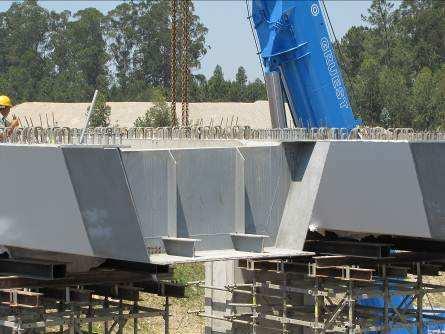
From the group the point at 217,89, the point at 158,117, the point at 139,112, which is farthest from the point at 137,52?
the point at 158,117

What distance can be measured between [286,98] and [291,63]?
919mm

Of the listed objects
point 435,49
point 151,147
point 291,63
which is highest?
point 435,49

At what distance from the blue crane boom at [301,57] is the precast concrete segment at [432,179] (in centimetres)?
815

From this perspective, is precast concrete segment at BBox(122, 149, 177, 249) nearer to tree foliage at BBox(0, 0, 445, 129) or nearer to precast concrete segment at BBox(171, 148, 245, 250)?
precast concrete segment at BBox(171, 148, 245, 250)

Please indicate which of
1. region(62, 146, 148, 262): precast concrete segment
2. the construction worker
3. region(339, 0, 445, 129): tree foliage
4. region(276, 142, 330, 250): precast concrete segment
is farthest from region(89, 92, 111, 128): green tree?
region(62, 146, 148, 262): precast concrete segment

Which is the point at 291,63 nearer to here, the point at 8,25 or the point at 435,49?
the point at 435,49

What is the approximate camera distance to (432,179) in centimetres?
2514

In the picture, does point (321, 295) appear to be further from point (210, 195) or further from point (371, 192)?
point (210, 195)

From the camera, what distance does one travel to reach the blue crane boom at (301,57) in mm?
32938

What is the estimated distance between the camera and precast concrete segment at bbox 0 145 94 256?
23.2m

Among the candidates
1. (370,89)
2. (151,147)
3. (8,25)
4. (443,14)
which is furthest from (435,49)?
(151,147)

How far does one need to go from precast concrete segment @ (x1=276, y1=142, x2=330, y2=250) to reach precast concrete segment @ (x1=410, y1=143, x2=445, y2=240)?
2.32 metres

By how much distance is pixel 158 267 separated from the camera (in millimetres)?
26375

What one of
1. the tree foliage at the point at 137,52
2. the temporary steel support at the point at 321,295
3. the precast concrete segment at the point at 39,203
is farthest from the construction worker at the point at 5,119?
the tree foliage at the point at 137,52
